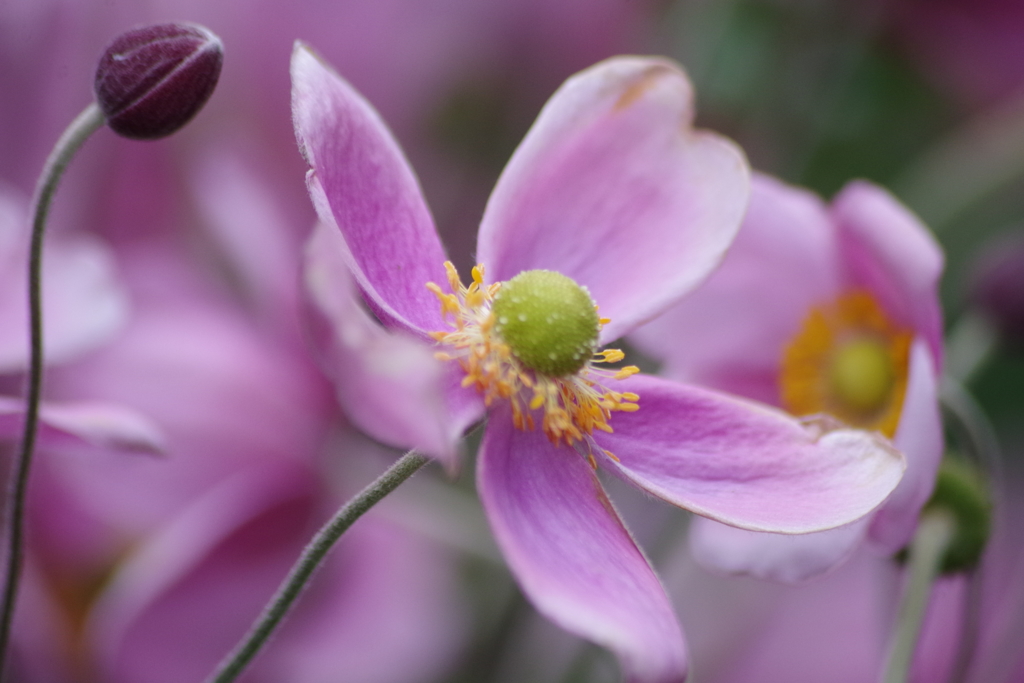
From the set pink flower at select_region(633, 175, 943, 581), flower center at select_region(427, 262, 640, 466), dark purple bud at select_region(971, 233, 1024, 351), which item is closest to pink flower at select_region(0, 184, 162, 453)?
flower center at select_region(427, 262, 640, 466)

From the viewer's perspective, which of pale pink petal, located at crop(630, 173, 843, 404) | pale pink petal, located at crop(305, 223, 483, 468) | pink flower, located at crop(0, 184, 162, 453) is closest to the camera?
pale pink petal, located at crop(305, 223, 483, 468)

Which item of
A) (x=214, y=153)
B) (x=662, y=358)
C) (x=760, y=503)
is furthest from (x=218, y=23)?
(x=760, y=503)

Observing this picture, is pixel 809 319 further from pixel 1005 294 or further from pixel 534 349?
pixel 534 349

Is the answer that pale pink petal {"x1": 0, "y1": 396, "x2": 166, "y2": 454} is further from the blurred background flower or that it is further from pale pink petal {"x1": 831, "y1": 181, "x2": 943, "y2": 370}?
pale pink petal {"x1": 831, "y1": 181, "x2": 943, "y2": 370}

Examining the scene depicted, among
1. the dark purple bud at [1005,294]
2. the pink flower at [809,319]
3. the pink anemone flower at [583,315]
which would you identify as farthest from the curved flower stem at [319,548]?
the dark purple bud at [1005,294]

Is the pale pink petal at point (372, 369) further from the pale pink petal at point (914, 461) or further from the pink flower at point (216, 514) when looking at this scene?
the pink flower at point (216, 514)

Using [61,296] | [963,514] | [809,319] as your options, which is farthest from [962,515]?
[61,296]
